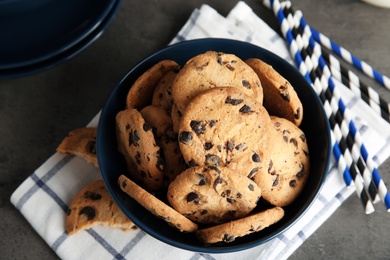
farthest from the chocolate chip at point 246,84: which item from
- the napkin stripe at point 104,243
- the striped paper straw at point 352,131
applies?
the napkin stripe at point 104,243

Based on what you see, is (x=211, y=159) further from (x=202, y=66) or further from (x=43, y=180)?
(x=43, y=180)

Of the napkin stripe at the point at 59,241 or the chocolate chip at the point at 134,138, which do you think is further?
the napkin stripe at the point at 59,241

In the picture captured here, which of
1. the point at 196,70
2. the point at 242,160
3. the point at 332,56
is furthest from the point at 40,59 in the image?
the point at 332,56

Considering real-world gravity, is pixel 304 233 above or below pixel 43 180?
above

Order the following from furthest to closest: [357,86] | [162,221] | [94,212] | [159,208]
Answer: [357,86]
[94,212]
[162,221]
[159,208]

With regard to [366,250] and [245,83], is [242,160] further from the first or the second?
[366,250]

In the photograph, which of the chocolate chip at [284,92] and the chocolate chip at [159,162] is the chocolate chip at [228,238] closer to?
the chocolate chip at [159,162]

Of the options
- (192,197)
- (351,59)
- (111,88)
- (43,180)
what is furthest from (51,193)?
(351,59)
